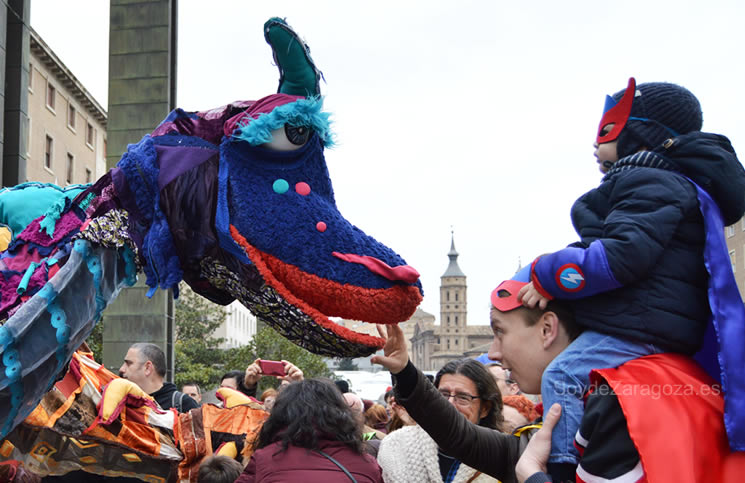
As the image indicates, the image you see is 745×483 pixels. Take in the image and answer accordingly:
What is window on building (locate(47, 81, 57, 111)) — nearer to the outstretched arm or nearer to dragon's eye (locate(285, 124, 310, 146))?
the outstretched arm

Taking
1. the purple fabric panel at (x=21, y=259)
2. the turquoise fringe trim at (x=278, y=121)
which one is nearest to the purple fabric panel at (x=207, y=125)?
the turquoise fringe trim at (x=278, y=121)

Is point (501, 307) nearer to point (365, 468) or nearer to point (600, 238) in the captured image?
point (600, 238)

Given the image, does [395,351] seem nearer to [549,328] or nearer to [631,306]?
[549,328]

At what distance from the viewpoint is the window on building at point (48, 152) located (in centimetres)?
3381

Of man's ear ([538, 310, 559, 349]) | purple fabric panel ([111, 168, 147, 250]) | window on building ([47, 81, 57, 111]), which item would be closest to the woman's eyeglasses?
man's ear ([538, 310, 559, 349])

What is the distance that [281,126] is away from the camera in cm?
242

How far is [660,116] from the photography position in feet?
7.82

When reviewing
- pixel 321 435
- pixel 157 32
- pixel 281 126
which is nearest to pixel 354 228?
pixel 281 126

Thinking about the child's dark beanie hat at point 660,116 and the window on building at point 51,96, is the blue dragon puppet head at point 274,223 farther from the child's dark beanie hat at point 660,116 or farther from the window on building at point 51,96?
the window on building at point 51,96

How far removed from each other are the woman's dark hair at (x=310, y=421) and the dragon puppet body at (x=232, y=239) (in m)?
1.21

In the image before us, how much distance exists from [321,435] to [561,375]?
5.60 ft

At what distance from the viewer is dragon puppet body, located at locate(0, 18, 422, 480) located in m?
2.33

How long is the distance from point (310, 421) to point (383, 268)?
1504 millimetres

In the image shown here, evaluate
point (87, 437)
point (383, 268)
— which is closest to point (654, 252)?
point (383, 268)
